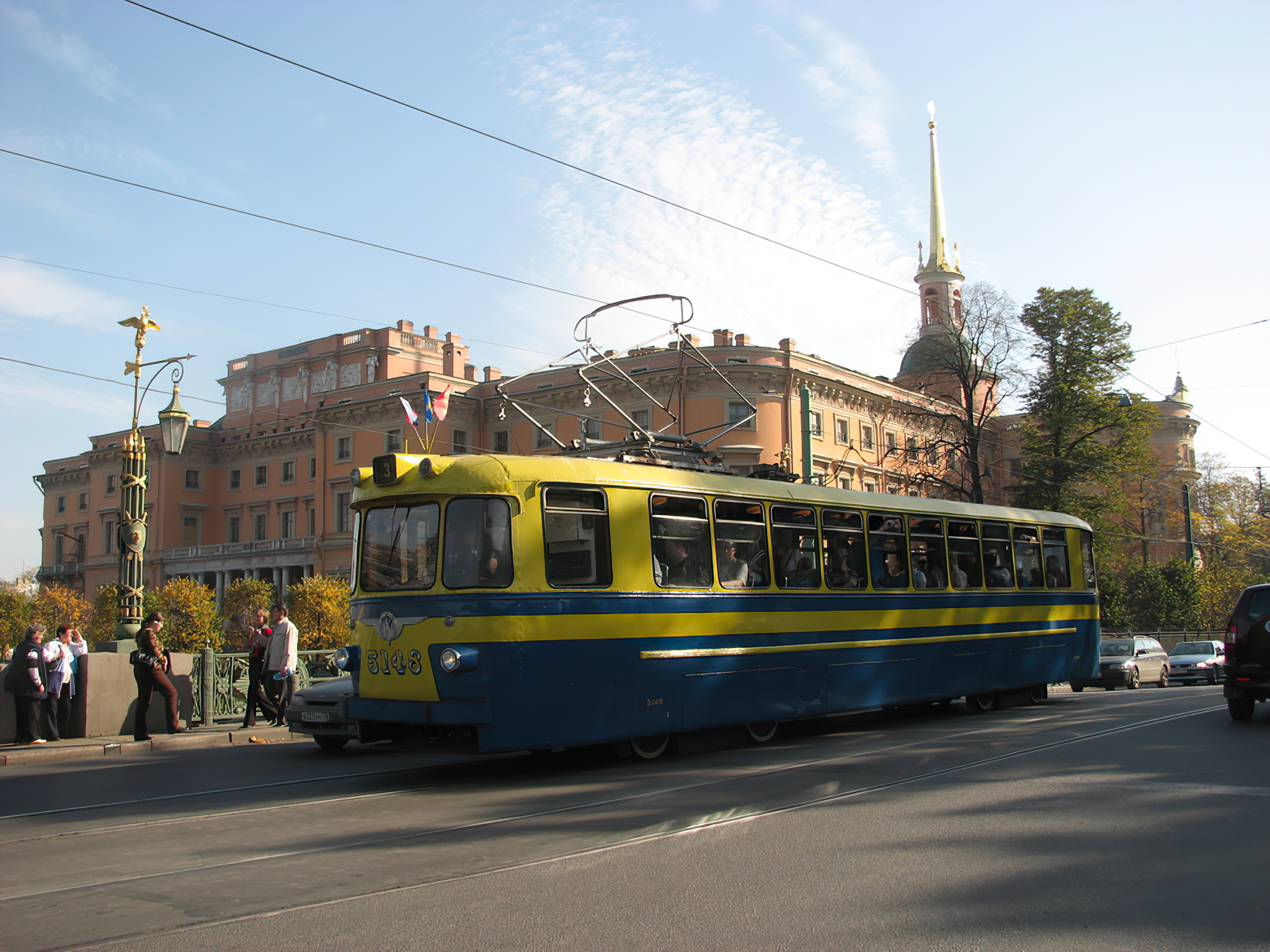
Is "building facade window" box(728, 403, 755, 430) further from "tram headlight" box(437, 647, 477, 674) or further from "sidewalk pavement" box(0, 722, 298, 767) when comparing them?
"tram headlight" box(437, 647, 477, 674)

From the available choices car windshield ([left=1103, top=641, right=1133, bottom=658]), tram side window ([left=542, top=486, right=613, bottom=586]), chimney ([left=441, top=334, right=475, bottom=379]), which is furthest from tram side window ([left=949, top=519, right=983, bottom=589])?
chimney ([left=441, top=334, right=475, bottom=379])

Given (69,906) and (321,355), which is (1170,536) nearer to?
(321,355)

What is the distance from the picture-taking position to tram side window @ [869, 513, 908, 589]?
13.6 meters

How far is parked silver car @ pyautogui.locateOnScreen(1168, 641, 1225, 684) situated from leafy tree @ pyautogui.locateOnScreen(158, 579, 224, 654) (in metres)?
30.4

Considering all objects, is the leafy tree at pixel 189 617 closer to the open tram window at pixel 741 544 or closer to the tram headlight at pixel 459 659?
the open tram window at pixel 741 544

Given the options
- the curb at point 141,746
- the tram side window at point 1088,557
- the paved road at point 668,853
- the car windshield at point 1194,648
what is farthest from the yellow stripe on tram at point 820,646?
the car windshield at point 1194,648

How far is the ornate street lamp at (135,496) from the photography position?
54.1ft

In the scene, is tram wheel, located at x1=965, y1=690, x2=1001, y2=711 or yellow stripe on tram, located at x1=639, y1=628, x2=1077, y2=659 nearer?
yellow stripe on tram, located at x1=639, y1=628, x2=1077, y2=659

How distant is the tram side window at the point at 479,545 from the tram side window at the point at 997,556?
27.8 ft

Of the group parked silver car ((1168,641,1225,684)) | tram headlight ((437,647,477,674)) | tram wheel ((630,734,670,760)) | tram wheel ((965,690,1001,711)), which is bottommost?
parked silver car ((1168,641,1225,684))

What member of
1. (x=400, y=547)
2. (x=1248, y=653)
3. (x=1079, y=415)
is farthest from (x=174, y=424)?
(x=1079, y=415)

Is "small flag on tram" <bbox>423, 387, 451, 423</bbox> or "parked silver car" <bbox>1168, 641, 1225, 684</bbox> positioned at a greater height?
"small flag on tram" <bbox>423, 387, 451, 423</bbox>

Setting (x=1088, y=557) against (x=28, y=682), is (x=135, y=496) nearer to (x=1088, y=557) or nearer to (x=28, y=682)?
(x=28, y=682)

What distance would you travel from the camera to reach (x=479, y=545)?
9844 millimetres
